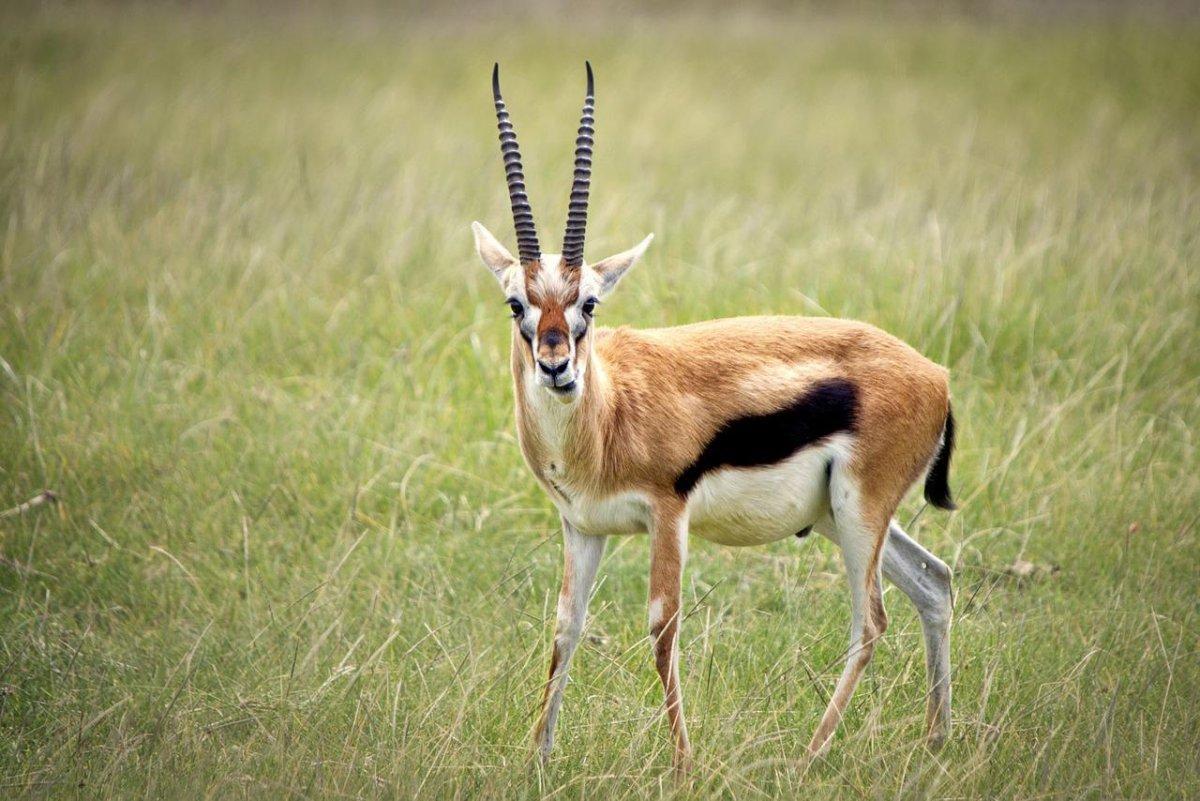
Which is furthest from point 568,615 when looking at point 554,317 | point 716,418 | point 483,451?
point 483,451

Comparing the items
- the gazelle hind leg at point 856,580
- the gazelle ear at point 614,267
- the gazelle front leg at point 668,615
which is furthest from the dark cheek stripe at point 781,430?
the gazelle ear at point 614,267

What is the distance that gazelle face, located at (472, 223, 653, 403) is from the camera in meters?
3.92

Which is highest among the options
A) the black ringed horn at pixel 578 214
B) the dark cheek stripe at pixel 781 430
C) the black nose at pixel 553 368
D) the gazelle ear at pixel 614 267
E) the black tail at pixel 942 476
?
the black ringed horn at pixel 578 214

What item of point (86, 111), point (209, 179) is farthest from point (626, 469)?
point (86, 111)

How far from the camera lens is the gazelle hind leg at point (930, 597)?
4531 millimetres

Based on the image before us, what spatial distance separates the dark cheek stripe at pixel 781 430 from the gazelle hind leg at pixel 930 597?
0.58 meters

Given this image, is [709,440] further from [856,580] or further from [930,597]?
[930,597]

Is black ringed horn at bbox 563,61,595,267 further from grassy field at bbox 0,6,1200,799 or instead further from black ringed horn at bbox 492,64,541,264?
grassy field at bbox 0,6,1200,799

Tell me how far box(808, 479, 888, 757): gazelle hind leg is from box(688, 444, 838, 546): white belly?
0.30ft

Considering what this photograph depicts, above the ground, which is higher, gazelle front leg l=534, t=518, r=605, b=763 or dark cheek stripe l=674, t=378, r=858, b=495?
dark cheek stripe l=674, t=378, r=858, b=495

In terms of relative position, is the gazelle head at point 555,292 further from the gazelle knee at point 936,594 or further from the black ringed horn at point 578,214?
the gazelle knee at point 936,594

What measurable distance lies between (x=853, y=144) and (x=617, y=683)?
9.84m

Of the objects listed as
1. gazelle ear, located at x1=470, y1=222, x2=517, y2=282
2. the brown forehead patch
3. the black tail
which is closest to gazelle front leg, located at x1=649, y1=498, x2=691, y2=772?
the brown forehead patch

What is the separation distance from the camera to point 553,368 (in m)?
3.87
